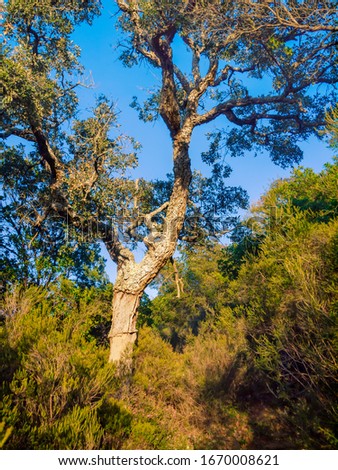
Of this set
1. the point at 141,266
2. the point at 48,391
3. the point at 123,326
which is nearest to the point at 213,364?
the point at 123,326

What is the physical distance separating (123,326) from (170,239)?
10.5 ft

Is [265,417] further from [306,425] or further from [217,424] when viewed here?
[306,425]

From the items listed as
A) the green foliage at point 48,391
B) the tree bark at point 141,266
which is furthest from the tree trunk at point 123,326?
the green foliage at point 48,391

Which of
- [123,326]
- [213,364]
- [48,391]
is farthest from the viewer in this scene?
[213,364]

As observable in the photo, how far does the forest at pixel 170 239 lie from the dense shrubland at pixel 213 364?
0.20 ft

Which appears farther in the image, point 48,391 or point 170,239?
point 170,239

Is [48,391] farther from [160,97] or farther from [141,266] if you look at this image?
[160,97]

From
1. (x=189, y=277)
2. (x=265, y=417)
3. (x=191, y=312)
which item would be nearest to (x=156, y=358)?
(x=265, y=417)

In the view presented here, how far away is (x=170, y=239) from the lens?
10.8 m

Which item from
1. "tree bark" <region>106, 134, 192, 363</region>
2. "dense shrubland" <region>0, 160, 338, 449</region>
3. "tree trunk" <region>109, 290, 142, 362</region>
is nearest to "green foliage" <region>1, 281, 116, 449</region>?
"dense shrubland" <region>0, 160, 338, 449</region>

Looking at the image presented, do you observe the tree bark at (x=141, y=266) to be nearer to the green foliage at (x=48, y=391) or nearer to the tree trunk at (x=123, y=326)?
the tree trunk at (x=123, y=326)

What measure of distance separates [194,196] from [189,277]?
675 inches

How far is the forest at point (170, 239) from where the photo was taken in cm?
665

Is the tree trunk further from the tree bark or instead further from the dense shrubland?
the dense shrubland
